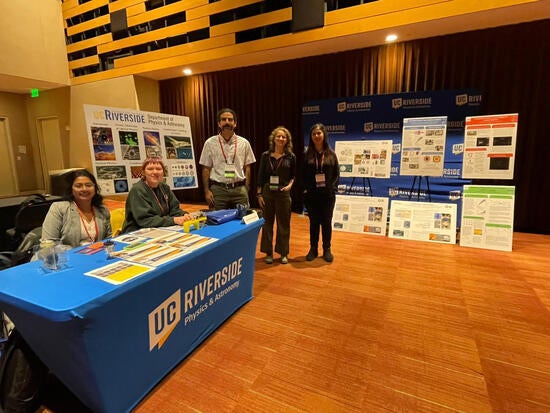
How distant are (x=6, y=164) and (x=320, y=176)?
898 centimetres

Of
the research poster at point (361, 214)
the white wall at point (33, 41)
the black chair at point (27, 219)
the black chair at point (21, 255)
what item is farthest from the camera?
the white wall at point (33, 41)

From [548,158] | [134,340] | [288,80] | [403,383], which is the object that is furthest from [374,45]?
[134,340]

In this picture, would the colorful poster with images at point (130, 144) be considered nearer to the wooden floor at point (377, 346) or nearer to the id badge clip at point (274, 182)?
the id badge clip at point (274, 182)

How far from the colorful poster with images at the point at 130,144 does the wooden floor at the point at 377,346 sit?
1.53 meters

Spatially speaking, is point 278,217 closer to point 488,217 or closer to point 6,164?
point 488,217

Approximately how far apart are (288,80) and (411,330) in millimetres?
4683

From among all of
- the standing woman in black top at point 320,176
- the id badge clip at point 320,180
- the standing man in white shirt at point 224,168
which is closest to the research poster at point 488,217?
the standing woman in black top at point 320,176

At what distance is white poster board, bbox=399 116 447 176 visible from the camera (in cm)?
412

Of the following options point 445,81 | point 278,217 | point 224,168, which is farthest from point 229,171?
point 445,81

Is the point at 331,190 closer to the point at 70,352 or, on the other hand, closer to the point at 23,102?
the point at 70,352

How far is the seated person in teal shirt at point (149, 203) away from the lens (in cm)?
202

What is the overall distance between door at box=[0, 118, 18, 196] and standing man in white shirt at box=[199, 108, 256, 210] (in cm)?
791

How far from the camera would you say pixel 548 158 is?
13.0 ft

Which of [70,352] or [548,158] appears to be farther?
[548,158]
